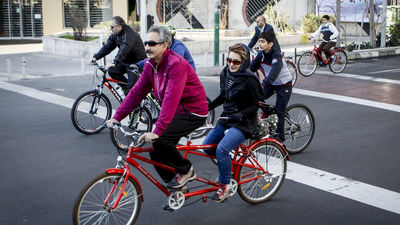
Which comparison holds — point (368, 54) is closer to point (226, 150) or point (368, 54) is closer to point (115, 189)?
point (226, 150)

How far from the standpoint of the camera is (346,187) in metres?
6.16

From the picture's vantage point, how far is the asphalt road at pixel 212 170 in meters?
5.31

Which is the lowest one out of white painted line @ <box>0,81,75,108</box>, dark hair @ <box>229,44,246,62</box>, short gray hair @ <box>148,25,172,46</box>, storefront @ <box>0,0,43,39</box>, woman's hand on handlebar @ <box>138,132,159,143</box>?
white painted line @ <box>0,81,75,108</box>

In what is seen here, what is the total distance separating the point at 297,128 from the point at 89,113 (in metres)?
3.20

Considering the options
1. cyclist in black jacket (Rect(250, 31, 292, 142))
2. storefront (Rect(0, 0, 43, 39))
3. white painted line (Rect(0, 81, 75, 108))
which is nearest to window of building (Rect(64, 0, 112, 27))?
storefront (Rect(0, 0, 43, 39))

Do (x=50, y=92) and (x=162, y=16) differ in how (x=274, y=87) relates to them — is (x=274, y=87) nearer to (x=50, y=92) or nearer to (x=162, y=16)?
(x=50, y=92)

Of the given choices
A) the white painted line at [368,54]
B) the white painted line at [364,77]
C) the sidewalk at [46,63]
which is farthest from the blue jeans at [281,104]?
the white painted line at [368,54]

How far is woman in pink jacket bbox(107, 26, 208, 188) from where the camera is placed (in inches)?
180

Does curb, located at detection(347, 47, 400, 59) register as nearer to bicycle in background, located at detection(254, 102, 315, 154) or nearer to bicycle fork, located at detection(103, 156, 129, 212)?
bicycle in background, located at detection(254, 102, 315, 154)

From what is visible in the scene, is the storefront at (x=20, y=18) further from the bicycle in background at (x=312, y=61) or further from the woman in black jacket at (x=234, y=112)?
the woman in black jacket at (x=234, y=112)

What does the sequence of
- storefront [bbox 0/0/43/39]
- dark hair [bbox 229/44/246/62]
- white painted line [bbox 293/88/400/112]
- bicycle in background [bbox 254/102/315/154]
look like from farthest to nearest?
storefront [bbox 0/0/43/39], white painted line [bbox 293/88/400/112], bicycle in background [bbox 254/102/315/154], dark hair [bbox 229/44/246/62]

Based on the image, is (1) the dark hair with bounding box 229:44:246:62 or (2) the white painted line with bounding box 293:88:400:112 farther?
(2) the white painted line with bounding box 293:88:400:112

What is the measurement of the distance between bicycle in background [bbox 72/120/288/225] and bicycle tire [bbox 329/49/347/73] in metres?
11.6

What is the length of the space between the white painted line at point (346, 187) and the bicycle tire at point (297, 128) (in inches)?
25.9
